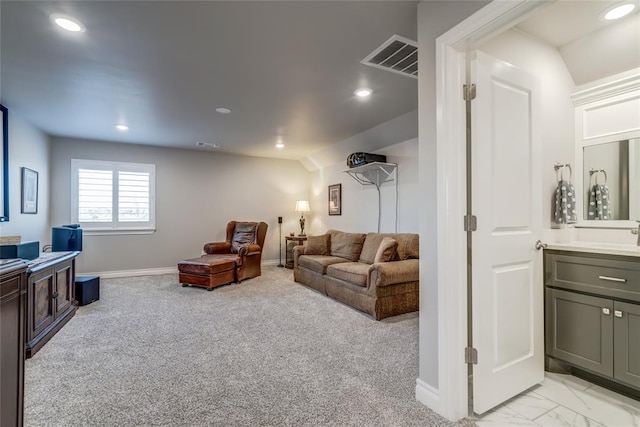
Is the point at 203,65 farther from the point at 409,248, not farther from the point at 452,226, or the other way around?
the point at 409,248

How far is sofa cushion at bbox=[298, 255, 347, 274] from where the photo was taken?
13.9ft

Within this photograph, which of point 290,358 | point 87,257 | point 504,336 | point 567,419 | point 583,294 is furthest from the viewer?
point 87,257

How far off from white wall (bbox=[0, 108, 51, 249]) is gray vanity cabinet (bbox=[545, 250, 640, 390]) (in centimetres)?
527

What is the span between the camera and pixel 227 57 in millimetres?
2426

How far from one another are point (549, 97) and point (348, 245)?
9.99 feet

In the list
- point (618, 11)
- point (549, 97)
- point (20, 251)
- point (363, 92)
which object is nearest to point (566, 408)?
point (549, 97)

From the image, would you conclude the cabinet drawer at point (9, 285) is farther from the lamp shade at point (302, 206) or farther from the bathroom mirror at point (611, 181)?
the lamp shade at point (302, 206)

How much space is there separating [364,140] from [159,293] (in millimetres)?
3757

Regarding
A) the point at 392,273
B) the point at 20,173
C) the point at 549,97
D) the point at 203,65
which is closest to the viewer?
the point at 549,97

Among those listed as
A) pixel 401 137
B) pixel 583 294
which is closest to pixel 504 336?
pixel 583 294

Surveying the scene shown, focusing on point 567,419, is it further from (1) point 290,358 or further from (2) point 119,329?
(2) point 119,329

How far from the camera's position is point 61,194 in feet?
16.3

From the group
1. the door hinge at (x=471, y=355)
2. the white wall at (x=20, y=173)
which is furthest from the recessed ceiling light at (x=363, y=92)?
the white wall at (x=20, y=173)

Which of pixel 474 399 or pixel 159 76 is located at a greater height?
pixel 159 76
